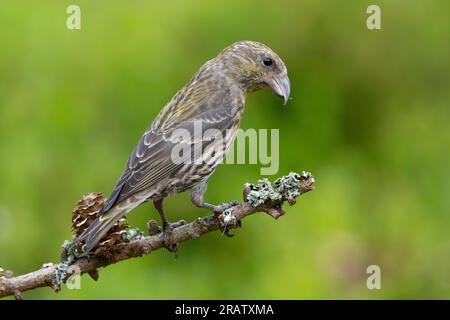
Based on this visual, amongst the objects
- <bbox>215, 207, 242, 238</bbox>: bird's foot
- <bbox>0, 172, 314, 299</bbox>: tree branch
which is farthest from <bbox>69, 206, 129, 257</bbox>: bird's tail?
<bbox>215, 207, 242, 238</bbox>: bird's foot

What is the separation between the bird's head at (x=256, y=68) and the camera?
4.94m

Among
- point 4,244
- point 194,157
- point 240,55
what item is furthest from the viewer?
point 4,244

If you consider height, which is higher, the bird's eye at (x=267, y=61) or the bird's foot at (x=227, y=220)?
the bird's eye at (x=267, y=61)

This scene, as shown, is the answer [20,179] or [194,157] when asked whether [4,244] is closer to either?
[20,179]

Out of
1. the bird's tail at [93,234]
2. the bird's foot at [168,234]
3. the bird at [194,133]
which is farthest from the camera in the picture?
the bird at [194,133]

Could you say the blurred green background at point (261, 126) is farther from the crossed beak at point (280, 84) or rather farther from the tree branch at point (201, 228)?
the tree branch at point (201, 228)

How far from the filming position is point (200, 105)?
488cm

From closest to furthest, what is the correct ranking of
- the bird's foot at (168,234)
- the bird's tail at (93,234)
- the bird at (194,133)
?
1. the bird's tail at (93,234)
2. the bird's foot at (168,234)
3. the bird at (194,133)

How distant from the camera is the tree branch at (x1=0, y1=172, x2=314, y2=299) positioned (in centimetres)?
362

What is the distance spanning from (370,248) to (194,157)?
154 centimetres

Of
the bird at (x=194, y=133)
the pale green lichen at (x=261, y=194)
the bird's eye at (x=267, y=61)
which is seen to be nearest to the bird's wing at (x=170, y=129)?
the bird at (x=194, y=133)

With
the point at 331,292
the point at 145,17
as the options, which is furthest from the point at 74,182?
the point at 331,292

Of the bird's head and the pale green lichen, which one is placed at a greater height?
the bird's head

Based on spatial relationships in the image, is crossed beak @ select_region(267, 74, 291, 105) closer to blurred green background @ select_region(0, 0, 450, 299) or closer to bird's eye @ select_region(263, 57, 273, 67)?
bird's eye @ select_region(263, 57, 273, 67)
